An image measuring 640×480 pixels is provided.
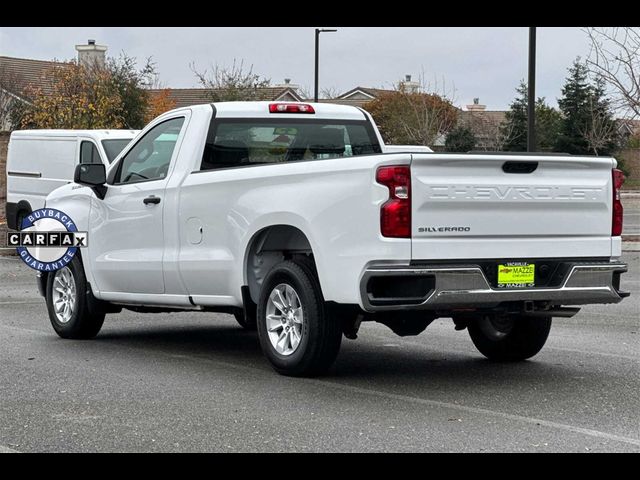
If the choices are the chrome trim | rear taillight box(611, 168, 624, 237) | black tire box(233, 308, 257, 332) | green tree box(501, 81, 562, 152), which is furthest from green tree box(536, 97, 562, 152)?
rear taillight box(611, 168, 624, 237)

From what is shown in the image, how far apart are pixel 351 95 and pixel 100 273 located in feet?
271

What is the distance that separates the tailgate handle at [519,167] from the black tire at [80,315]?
444 centimetres

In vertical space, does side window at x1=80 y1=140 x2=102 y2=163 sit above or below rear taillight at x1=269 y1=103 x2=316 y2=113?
below

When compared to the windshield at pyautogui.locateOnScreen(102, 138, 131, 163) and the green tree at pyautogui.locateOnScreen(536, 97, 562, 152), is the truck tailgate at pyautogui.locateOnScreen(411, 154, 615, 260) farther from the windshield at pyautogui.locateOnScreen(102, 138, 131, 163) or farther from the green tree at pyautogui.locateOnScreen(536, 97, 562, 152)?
the green tree at pyautogui.locateOnScreen(536, 97, 562, 152)

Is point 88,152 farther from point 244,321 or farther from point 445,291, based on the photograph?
point 445,291

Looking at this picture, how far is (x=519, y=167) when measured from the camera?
8.59 meters

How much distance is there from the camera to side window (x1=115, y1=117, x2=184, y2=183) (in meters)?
10.6

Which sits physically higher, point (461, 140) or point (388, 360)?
point (461, 140)

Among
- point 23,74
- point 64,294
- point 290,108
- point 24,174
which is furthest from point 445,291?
point 23,74

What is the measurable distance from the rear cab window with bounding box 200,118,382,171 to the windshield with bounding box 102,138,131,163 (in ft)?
35.8

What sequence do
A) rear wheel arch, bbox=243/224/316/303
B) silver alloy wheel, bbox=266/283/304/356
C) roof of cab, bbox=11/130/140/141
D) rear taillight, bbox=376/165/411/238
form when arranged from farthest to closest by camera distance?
1. roof of cab, bbox=11/130/140/141
2. rear wheel arch, bbox=243/224/316/303
3. silver alloy wheel, bbox=266/283/304/356
4. rear taillight, bbox=376/165/411/238

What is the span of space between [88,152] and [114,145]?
2.11ft

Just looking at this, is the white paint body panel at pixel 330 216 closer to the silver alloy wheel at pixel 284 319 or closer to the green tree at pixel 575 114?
the silver alloy wheel at pixel 284 319

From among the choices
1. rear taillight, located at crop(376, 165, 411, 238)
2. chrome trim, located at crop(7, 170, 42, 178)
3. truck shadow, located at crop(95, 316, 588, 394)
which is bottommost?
truck shadow, located at crop(95, 316, 588, 394)
